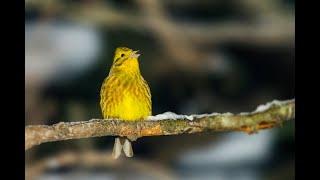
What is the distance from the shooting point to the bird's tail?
5.16ft

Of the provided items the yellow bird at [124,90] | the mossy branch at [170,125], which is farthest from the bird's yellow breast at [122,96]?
the mossy branch at [170,125]

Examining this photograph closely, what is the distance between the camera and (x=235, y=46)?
2.54 metres

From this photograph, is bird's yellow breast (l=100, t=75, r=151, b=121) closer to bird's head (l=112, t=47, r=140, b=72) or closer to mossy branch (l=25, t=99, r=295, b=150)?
bird's head (l=112, t=47, r=140, b=72)

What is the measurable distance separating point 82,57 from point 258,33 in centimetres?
48

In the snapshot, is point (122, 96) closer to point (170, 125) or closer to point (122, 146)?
point (122, 146)

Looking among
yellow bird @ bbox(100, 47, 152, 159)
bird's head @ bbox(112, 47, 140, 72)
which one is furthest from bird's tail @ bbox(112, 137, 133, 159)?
bird's head @ bbox(112, 47, 140, 72)

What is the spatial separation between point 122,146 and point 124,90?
0.14 meters

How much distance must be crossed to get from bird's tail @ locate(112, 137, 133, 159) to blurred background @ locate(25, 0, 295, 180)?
1.6 inches

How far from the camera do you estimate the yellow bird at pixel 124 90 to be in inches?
63.7

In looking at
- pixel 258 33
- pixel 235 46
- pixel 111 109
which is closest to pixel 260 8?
pixel 258 33

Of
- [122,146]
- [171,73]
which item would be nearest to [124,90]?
[122,146]

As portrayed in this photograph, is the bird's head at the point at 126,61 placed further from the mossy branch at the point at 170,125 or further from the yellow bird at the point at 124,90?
the mossy branch at the point at 170,125
